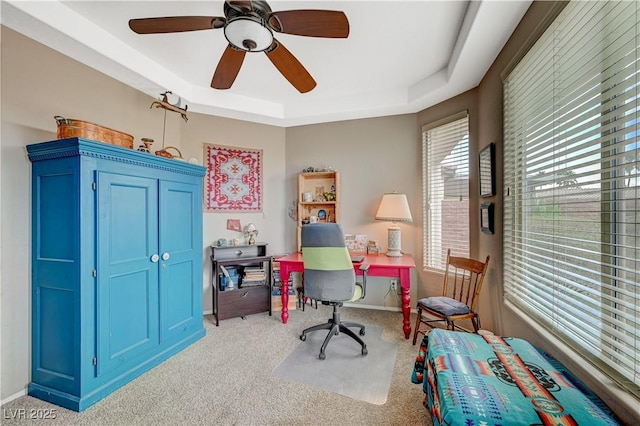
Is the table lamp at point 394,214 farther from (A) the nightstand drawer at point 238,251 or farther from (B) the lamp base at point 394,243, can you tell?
(A) the nightstand drawer at point 238,251

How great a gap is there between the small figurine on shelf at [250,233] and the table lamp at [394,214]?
5.20ft

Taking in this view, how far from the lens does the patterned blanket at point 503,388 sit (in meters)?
0.91

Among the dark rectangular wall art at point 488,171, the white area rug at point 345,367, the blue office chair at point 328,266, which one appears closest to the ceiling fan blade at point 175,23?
the blue office chair at point 328,266

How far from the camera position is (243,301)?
10.4 ft

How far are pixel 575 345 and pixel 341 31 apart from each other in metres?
2.00

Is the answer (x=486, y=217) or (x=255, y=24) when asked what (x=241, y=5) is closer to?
(x=255, y=24)

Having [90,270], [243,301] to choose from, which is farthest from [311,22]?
[243,301]

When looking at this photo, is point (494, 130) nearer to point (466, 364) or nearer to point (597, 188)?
point (597, 188)

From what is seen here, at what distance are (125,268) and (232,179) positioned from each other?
176 cm

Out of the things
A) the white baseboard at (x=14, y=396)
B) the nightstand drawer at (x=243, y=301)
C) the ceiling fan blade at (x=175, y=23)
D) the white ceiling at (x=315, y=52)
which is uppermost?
the white ceiling at (x=315, y=52)

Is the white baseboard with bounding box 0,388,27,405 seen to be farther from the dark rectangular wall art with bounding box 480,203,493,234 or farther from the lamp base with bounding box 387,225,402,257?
the dark rectangular wall art with bounding box 480,203,493,234

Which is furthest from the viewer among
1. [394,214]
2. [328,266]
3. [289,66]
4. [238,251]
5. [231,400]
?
[238,251]

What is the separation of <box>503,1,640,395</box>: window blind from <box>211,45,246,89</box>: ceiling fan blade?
5.97ft

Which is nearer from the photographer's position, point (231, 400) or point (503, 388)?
point (503, 388)
